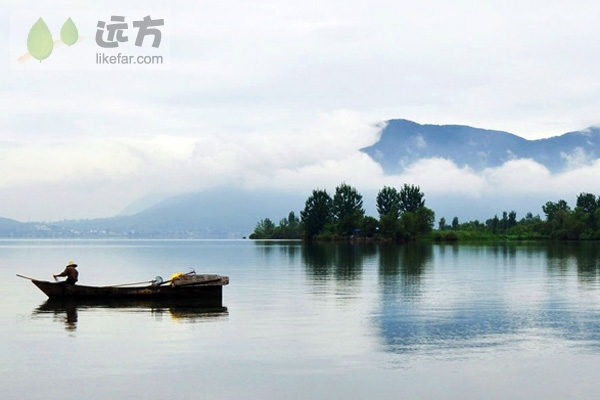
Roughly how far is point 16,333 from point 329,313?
13.4 metres

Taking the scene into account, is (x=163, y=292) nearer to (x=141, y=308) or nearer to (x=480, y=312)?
(x=141, y=308)

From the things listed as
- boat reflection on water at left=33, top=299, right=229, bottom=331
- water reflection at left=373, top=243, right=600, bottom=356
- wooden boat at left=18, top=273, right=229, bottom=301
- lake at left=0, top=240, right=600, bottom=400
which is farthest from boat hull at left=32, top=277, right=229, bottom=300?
water reflection at left=373, top=243, right=600, bottom=356

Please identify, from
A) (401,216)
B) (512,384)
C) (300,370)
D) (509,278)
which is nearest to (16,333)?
(300,370)

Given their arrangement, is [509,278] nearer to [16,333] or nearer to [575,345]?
[575,345]

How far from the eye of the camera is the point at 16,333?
3002 cm

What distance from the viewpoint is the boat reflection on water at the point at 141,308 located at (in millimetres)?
35188

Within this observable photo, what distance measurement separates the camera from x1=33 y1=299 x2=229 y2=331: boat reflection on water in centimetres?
3519

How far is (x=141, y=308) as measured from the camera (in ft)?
128

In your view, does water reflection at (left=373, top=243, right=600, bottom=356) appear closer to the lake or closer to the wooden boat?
the lake

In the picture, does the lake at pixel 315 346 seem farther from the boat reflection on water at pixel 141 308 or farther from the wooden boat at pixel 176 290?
the wooden boat at pixel 176 290

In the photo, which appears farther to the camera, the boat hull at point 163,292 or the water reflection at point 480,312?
the boat hull at point 163,292

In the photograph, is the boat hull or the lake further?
the boat hull

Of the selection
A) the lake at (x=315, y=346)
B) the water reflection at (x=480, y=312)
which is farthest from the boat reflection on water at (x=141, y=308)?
the water reflection at (x=480, y=312)

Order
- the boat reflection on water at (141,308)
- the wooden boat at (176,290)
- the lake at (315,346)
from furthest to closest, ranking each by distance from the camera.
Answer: the wooden boat at (176,290) → the boat reflection on water at (141,308) → the lake at (315,346)
